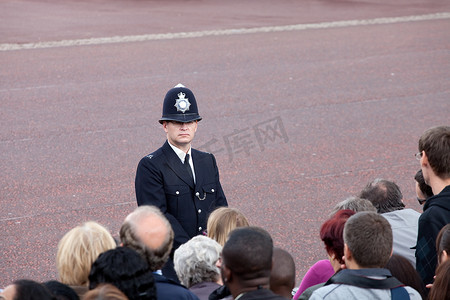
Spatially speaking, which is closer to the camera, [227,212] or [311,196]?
[227,212]

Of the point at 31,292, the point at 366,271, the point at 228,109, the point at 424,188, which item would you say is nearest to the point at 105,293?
the point at 31,292

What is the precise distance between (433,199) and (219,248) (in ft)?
4.33

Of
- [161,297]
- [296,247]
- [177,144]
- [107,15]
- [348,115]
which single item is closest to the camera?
[161,297]

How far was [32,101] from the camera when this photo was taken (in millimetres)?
11539

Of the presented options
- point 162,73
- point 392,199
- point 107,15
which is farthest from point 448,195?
point 107,15

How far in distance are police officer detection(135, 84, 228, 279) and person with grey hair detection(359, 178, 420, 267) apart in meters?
1.12

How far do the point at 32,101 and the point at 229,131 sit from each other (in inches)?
147

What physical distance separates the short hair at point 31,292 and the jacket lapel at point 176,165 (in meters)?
1.81

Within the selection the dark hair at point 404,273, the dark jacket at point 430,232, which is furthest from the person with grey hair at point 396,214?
the dark hair at point 404,273

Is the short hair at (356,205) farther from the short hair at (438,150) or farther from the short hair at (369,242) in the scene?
the short hair at (369,242)

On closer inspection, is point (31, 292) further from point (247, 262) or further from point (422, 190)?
point (422, 190)

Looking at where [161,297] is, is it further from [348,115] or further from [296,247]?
[348,115]

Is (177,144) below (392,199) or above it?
above

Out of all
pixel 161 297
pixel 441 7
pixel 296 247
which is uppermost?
pixel 441 7
